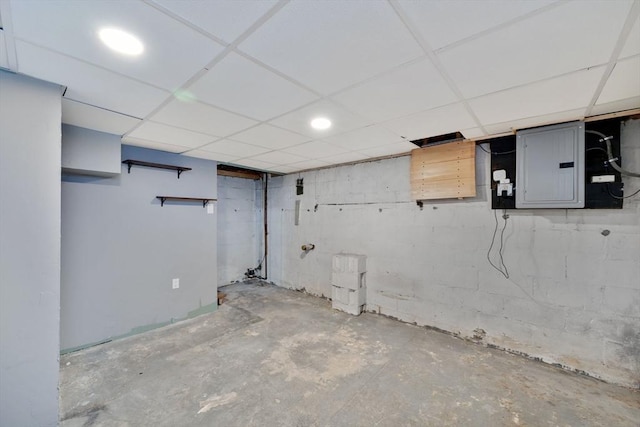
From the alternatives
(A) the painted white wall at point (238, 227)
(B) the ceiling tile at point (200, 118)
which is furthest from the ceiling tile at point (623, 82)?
(A) the painted white wall at point (238, 227)

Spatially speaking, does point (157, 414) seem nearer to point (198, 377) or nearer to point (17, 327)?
point (198, 377)

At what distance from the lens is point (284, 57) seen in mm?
1378

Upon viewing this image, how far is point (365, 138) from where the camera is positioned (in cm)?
282

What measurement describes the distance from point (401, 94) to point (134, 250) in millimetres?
3411

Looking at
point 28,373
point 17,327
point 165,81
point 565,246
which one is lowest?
point 28,373

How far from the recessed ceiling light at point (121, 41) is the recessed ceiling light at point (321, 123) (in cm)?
131

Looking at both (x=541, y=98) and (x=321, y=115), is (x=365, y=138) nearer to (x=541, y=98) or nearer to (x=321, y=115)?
(x=321, y=115)

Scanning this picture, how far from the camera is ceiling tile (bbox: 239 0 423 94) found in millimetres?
1076

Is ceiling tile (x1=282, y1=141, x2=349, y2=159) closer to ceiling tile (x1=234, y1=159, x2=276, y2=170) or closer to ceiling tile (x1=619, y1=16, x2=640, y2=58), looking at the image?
ceiling tile (x1=234, y1=159, x2=276, y2=170)

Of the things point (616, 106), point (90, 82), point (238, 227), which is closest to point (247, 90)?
point (90, 82)

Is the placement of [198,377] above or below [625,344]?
below

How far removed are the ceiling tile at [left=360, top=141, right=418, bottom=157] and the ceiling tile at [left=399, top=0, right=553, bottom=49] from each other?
1.84m

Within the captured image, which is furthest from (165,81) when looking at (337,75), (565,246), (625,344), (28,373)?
(625,344)

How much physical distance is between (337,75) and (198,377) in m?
2.71
